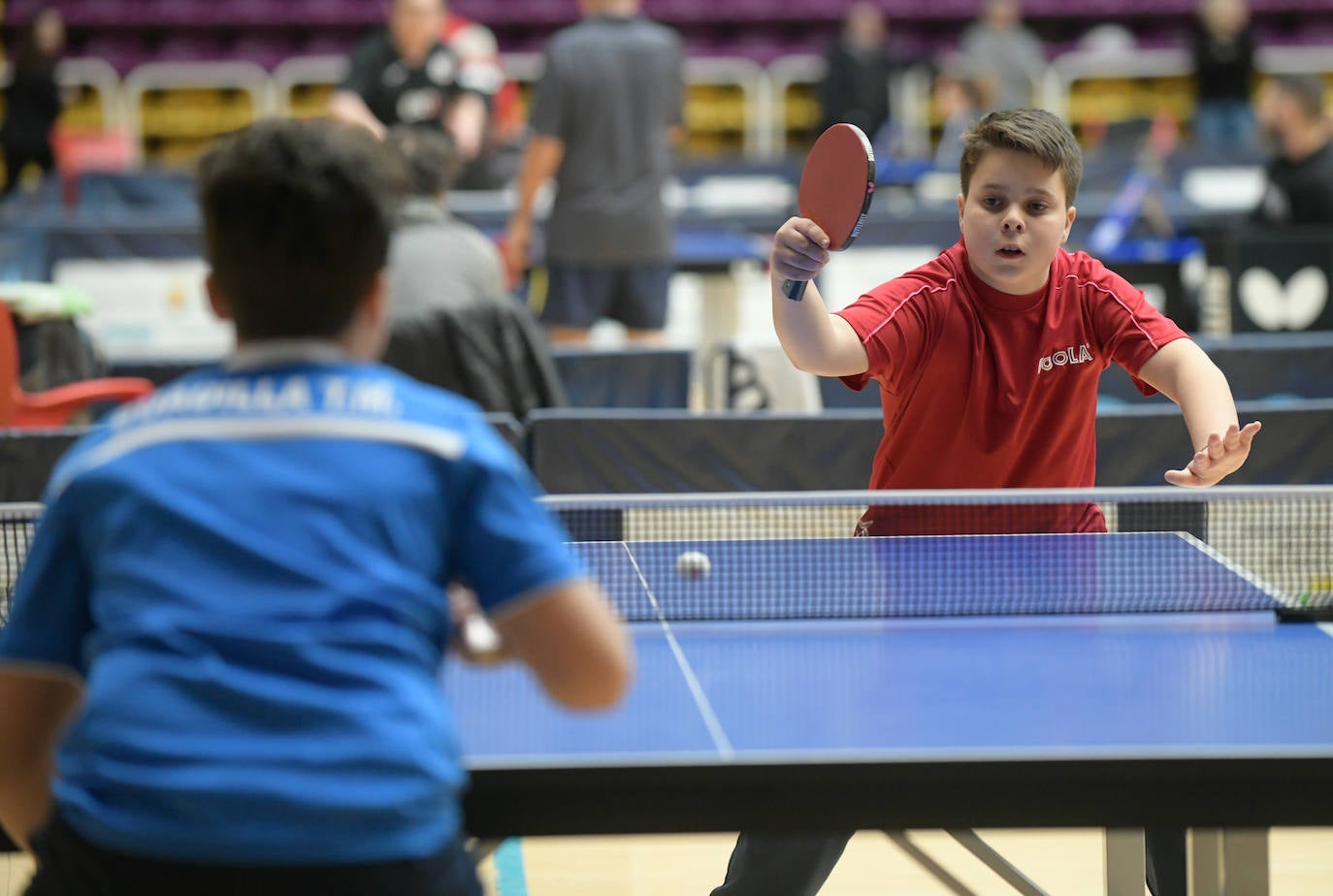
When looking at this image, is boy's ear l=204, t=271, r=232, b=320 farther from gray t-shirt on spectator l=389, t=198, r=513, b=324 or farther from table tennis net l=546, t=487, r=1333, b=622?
gray t-shirt on spectator l=389, t=198, r=513, b=324

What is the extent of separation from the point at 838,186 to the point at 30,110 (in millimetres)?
11841

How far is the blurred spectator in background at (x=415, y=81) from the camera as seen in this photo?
683 centimetres

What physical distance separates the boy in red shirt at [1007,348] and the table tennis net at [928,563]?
0.11 ft

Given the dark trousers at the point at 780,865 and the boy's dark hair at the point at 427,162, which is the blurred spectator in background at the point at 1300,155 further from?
the dark trousers at the point at 780,865

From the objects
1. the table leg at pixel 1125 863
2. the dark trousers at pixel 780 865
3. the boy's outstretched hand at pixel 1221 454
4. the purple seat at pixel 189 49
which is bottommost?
the table leg at pixel 1125 863

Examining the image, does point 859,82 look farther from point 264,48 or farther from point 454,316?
point 454,316

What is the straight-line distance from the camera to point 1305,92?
25.4ft

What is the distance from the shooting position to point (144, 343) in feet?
27.5

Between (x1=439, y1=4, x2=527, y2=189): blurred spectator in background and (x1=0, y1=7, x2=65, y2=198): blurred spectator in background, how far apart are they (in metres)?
3.46

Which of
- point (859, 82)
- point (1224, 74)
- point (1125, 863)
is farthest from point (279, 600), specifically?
point (1224, 74)

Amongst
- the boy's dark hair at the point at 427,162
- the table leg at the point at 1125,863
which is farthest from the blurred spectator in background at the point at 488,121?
the table leg at the point at 1125,863

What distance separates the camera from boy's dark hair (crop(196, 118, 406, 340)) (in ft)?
4.59

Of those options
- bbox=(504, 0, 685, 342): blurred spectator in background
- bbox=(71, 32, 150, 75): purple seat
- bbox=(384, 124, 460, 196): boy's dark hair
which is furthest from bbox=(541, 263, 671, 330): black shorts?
bbox=(71, 32, 150, 75): purple seat

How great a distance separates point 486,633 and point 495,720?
1.73 feet
